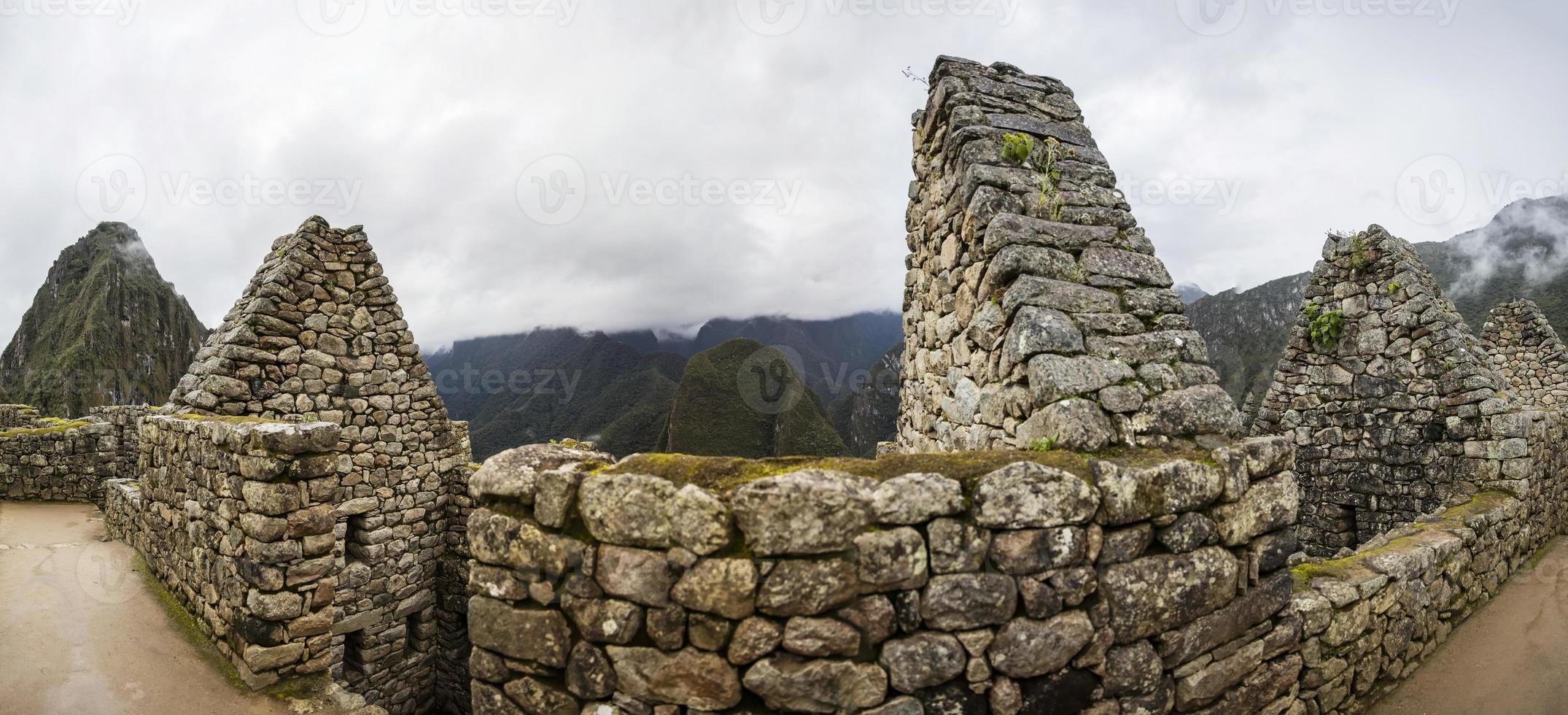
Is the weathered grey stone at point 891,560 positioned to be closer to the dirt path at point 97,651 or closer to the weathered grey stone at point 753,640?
the weathered grey stone at point 753,640

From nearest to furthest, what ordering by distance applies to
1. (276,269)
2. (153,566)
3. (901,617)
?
(901,617) < (153,566) < (276,269)

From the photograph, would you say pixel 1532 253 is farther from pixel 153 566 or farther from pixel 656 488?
pixel 153 566

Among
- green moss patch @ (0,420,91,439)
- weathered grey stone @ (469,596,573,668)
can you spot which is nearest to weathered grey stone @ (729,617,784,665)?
weathered grey stone @ (469,596,573,668)

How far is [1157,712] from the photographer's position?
3301 millimetres

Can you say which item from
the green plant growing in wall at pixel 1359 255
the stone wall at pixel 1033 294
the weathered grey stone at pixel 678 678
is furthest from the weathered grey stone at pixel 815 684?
the green plant growing in wall at pixel 1359 255

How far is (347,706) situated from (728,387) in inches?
795

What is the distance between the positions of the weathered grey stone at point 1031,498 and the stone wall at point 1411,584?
→ 2566mm

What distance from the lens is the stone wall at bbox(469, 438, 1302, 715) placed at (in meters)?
2.72

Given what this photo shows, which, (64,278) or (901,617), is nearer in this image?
(901,617)

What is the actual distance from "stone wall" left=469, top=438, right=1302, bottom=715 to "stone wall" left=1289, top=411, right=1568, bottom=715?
2053 millimetres

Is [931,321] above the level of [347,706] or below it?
above

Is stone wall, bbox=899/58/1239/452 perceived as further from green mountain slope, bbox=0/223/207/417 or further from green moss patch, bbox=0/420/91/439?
green mountain slope, bbox=0/223/207/417

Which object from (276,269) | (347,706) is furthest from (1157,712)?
(276,269)

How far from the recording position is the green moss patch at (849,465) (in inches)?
118
